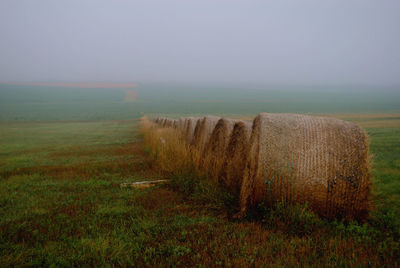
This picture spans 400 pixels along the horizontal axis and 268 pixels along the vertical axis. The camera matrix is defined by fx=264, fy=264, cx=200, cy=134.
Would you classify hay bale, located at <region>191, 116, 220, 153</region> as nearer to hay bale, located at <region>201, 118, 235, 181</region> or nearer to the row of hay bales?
hay bale, located at <region>201, 118, 235, 181</region>

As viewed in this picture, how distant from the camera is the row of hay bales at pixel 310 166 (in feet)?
13.9

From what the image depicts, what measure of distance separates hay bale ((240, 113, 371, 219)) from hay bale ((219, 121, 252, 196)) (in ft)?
2.99

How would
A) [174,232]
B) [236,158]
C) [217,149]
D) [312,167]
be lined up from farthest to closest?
[217,149] < [236,158] < [312,167] < [174,232]

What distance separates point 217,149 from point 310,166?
10.5 feet

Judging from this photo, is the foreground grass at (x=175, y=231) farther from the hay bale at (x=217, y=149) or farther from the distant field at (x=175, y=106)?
the distant field at (x=175, y=106)

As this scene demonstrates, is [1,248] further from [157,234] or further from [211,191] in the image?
[211,191]

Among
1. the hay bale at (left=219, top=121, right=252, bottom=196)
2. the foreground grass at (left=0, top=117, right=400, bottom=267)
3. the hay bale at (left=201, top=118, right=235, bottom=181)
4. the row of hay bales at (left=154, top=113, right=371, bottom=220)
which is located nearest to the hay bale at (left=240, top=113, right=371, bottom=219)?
the row of hay bales at (left=154, top=113, right=371, bottom=220)

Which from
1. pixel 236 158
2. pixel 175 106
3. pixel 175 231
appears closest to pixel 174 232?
pixel 175 231

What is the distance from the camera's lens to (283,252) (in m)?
3.25

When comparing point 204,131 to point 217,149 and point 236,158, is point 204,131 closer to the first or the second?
point 217,149

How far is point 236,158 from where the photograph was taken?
19.7 ft

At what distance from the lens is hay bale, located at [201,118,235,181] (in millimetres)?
6430

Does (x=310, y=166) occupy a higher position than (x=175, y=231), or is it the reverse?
(x=310, y=166)

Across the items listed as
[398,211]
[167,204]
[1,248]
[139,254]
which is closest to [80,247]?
[139,254]
